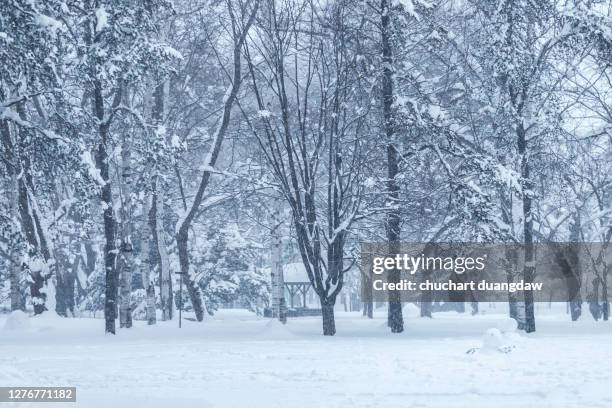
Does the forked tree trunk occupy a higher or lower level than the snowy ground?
higher

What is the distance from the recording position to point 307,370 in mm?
10750

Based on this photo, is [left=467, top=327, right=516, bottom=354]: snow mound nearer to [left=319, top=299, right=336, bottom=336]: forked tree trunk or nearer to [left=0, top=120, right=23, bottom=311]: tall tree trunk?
[left=319, top=299, right=336, bottom=336]: forked tree trunk

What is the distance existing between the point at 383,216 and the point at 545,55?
21.8 ft

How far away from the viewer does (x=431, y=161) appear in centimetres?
2022

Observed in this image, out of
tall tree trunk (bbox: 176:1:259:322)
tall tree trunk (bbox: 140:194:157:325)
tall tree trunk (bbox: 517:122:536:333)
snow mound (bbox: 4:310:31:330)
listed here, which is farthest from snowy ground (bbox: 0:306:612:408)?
tall tree trunk (bbox: 176:1:259:322)

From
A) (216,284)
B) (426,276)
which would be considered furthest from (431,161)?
(216,284)

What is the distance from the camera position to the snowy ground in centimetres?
805

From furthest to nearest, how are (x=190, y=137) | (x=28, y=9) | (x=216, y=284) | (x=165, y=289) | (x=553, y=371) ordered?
(x=216, y=284), (x=190, y=137), (x=165, y=289), (x=28, y=9), (x=553, y=371)

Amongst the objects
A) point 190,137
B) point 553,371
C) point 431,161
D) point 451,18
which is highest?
point 451,18

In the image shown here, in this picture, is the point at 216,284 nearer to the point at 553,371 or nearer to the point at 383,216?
the point at 383,216

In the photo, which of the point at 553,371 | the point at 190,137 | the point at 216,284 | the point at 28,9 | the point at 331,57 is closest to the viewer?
the point at 553,371

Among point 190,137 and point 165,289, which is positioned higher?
point 190,137

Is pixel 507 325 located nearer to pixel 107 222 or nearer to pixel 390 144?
pixel 390 144

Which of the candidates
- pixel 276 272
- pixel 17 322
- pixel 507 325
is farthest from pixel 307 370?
pixel 276 272
